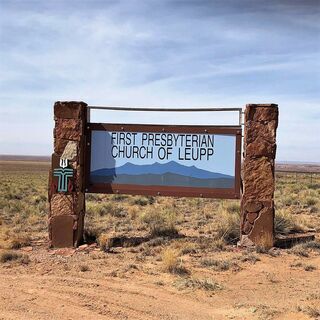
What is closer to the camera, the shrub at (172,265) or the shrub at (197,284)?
the shrub at (197,284)

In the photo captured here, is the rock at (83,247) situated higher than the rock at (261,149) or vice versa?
the rock at (261,149)

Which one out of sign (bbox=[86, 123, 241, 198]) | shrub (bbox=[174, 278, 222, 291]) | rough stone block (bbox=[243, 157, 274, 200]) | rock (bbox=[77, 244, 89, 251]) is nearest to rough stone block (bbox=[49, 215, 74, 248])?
rock (bbox=[77, 244, 89, 251])

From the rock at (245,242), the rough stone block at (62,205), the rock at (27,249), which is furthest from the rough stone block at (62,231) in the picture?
the rock at (245,242)

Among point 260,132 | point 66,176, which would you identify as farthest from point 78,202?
point 260,132

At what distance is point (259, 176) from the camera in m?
10.4

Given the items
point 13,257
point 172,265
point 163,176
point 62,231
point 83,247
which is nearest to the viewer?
point 172,265

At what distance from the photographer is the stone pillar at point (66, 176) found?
10383mm

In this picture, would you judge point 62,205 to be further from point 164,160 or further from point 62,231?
point 164,160

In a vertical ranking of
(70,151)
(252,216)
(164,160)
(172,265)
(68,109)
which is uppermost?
(68,109)

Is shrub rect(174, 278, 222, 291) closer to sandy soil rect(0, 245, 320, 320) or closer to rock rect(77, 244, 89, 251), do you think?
sandy soil rect(0, 245, 320, 320)

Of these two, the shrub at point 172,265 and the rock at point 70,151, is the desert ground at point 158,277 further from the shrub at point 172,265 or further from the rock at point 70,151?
the rock at point 70,151

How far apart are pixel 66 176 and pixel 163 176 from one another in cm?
225

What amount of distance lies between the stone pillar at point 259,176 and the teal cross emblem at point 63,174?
4.00 meters

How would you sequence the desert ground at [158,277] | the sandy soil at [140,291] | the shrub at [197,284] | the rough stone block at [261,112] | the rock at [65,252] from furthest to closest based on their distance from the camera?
the rough stone block at [261,112]
the rock at [65,252]
the shrub at [197,284]
the desert ground at [158,277]
the sandy soil at [140,291]
